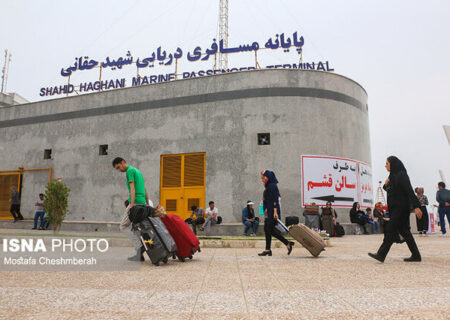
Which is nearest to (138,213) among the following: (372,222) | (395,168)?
(395,168)

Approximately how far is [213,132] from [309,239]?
34.8 ft

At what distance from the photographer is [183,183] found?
16.8 metres

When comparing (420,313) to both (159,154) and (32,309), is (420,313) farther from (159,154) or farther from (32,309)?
(159,154)

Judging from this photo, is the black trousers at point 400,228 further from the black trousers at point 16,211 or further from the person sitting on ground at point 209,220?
the black trousers at point 16,211

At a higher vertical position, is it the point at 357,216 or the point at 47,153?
the point at 47,153

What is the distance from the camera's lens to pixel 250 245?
908 cm

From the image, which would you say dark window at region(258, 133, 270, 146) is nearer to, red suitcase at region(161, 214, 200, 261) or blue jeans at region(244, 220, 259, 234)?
blue jeans at region(244, 220, 259, 234)

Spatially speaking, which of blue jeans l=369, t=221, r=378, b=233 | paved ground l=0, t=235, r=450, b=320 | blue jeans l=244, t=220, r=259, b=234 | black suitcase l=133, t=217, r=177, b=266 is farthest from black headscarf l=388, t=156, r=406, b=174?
blue jeans l=369, t=221, r=378, b=233

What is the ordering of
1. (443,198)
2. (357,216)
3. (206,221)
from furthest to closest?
(357,216) < (206,221) < (443,198)

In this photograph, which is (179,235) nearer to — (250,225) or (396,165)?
(396,165)

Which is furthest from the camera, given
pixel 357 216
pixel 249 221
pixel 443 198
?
pixel 357 216

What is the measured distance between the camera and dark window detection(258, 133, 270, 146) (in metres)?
16.0

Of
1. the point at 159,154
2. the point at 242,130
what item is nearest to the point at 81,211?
the point at 159,154

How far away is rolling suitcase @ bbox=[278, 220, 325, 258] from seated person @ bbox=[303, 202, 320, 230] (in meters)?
7.76
